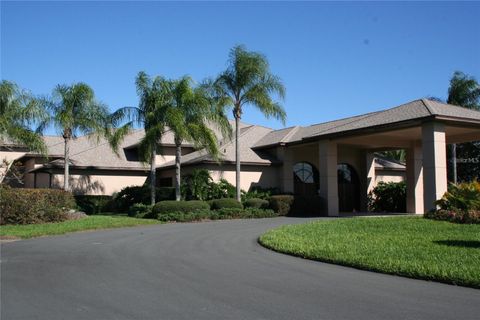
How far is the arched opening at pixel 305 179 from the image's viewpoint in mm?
33781

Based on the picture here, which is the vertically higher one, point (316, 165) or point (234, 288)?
point (316, 165)

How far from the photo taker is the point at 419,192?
103ft

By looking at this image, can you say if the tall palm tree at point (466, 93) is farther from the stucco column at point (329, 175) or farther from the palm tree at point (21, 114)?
the palm tree at point (21, 114)

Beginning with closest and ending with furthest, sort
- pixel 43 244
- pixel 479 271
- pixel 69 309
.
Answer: pixel 69 309 → pixel 479 271 → pixel 43 244

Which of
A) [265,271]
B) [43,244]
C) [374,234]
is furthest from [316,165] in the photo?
[265,271]

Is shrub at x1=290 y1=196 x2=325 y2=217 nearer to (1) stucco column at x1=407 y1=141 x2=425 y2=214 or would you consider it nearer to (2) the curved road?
(1) stucco column at x1=407 y1=141 x2=425 y2=214

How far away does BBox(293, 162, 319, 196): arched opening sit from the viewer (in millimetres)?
33781

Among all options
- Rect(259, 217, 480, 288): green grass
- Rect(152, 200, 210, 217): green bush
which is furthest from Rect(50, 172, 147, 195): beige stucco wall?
Rect(259, 217, 480, 288): green grass

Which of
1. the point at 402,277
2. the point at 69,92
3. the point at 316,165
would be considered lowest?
the point at 402,277

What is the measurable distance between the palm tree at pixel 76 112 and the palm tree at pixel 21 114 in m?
0.94

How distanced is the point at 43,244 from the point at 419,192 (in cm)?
2344

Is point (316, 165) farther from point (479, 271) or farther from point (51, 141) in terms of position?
point (479, 271)

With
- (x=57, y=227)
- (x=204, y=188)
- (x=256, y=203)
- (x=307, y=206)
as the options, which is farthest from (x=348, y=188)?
(x=57, y=227)

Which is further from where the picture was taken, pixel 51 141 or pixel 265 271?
pixel 51 141
